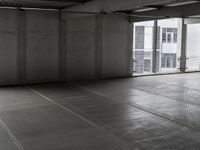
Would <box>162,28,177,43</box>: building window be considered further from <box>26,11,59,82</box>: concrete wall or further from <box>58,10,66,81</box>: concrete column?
<box>26,11,59,82</box>: concrete wall

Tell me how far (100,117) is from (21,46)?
4.77 m

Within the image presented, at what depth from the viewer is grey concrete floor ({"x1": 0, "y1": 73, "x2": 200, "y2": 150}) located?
442cm

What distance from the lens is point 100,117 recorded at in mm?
5812

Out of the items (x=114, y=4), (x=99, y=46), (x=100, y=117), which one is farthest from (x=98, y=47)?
(x=100, y=117)

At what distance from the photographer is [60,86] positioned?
9305 millimetres

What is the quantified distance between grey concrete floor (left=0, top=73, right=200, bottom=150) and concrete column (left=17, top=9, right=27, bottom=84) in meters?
0.68

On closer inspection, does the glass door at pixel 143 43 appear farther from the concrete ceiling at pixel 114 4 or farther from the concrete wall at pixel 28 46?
the concrete ceiling at pixel 114 4

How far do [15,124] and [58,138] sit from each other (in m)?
1.14

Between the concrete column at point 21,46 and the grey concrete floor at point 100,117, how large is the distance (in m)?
0.68

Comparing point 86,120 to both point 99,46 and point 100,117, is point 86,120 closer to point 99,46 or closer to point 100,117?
point 100,117

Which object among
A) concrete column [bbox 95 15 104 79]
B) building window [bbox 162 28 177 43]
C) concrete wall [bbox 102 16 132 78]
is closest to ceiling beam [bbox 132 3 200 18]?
concrete wall [bbox 102 16 132 78]

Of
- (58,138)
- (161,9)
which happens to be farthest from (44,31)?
(58,138)

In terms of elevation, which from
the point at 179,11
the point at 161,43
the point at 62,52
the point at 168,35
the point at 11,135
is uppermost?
the point at 179,11

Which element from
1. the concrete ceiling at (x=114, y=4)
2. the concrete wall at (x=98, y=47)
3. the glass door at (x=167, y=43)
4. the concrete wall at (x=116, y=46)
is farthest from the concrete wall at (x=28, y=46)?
the glass door at (x=167, y=43)
